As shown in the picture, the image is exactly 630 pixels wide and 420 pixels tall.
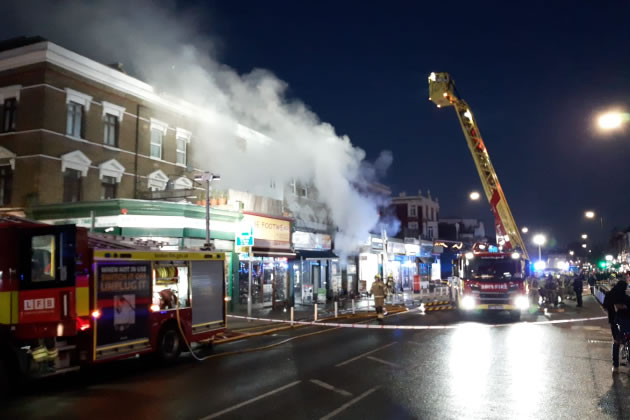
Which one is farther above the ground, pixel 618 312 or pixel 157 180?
pixel 157 180

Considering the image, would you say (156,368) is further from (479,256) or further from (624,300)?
(479,256)

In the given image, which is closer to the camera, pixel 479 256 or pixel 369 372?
pixel 369 372

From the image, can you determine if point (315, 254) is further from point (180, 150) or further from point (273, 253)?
point (180, 150)

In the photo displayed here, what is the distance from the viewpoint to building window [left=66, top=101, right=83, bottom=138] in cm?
2048

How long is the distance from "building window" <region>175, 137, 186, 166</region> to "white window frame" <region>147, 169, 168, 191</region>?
3.91 ft

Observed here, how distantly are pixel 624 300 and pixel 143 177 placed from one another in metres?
19.3

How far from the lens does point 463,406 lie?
682cm

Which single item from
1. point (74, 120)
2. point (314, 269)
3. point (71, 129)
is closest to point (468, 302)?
point (314, 269)

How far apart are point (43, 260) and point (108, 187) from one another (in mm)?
14107

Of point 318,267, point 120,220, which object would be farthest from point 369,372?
point 318,267

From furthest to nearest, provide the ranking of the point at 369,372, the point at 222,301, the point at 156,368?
the point at 222,301 < the point at 156,368 < the point at 369,372

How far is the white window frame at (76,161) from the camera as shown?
20031 millimetres

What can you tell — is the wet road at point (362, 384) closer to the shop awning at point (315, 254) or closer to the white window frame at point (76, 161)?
the white window frame at point (76, 161)

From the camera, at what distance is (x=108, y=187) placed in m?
22.0
